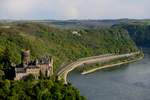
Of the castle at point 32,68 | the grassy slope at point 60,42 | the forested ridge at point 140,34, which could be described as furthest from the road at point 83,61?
the forested ridge at point 140,34

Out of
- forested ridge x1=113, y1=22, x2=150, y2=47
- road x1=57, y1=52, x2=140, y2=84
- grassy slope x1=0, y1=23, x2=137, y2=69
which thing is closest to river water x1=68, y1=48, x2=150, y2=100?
road x1=57, y1=52, x2=140, y2=84

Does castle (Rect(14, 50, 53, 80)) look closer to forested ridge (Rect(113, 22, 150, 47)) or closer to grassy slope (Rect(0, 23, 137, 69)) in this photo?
grassy slope (Rect(0, 23, 137, 69))

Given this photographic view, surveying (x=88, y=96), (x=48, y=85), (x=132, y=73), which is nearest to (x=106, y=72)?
(x=132, y=73)

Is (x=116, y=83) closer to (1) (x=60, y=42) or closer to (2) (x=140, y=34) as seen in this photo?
(1) (x=60, y=42)

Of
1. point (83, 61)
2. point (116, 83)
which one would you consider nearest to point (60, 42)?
→ point (83, 61)

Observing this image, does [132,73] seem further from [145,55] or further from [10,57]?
[145,55]

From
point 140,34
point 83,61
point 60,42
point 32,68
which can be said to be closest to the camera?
point 32,68
